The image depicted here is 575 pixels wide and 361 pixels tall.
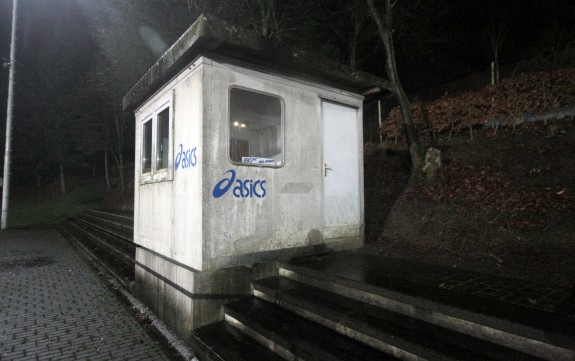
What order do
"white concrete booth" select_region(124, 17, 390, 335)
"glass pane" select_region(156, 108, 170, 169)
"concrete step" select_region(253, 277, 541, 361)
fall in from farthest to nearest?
"glass pane" select_region(156, 108, 170, 169), "white concrete booth" select_region(124, 17, 390, 335), "concrete step" select_region(253, 277, 541, 361)

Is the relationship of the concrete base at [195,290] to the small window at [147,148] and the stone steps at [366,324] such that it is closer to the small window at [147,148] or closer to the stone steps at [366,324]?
the stone steps at [366,324]

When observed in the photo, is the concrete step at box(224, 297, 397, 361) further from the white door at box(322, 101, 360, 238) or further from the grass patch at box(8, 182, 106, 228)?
the grass patch at box(8, 182, 106, 228)

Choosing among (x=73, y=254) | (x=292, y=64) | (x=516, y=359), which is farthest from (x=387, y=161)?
(x=73, y=254)

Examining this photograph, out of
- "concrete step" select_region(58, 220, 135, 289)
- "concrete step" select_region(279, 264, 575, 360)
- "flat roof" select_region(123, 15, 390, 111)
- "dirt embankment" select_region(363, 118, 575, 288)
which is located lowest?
"concrete step" select_region(58, 220, 135, 289)

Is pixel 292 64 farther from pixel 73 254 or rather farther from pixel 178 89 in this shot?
pixel 73 254

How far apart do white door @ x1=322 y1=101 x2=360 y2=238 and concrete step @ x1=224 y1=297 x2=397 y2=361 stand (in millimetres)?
1955

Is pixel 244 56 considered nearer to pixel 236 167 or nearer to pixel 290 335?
pixel 236 167

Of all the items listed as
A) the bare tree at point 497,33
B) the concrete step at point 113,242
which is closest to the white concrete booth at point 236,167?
the concrete step at point 113,242

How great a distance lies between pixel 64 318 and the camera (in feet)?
16.4

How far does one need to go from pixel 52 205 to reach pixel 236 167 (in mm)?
30163

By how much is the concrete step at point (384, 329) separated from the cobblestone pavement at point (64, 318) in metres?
1.88

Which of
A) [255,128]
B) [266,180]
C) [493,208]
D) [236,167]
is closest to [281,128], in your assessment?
[255,128]

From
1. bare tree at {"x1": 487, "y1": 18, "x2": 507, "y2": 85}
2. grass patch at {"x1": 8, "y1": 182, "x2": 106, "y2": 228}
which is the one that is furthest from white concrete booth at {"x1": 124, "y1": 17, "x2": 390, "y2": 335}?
grass patch at {"x1": 8, "y1": 182, "x2": 106, "y2": 228}

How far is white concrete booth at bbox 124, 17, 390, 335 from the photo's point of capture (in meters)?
4.11
